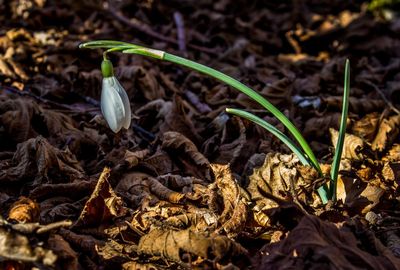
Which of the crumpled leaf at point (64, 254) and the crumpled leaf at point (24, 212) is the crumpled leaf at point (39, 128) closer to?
the crumpled leaf at point (24, 212)

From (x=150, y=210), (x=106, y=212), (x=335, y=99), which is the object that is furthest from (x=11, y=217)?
(x=335, y=99)

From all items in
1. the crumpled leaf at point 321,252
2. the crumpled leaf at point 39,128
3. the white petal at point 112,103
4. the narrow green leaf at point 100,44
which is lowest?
the crumpled leaf at point 39,128

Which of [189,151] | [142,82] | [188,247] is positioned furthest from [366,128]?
[188,247]

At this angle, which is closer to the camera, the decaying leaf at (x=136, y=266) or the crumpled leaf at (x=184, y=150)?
the decaying leaf at (x=136, y=266)

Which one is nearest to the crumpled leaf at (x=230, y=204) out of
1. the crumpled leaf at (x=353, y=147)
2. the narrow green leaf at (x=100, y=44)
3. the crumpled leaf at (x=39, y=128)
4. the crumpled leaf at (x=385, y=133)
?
the narrow green leaf at (x=100, y=44)

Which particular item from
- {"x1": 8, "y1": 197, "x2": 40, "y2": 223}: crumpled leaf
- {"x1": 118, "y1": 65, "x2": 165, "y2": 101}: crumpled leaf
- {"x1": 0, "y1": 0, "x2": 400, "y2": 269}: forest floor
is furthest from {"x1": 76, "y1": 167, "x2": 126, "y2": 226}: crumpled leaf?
{"x1": 118, "y1": 65, "x2": 165, "y2": 101}: crumpled leaf

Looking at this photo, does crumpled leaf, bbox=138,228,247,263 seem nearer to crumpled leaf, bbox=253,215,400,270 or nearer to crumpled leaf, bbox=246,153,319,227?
crumpled leaf, bbox=253,215,400,270

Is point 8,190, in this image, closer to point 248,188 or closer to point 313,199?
point 248,188

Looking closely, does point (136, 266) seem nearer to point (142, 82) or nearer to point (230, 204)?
point (230, 204)
